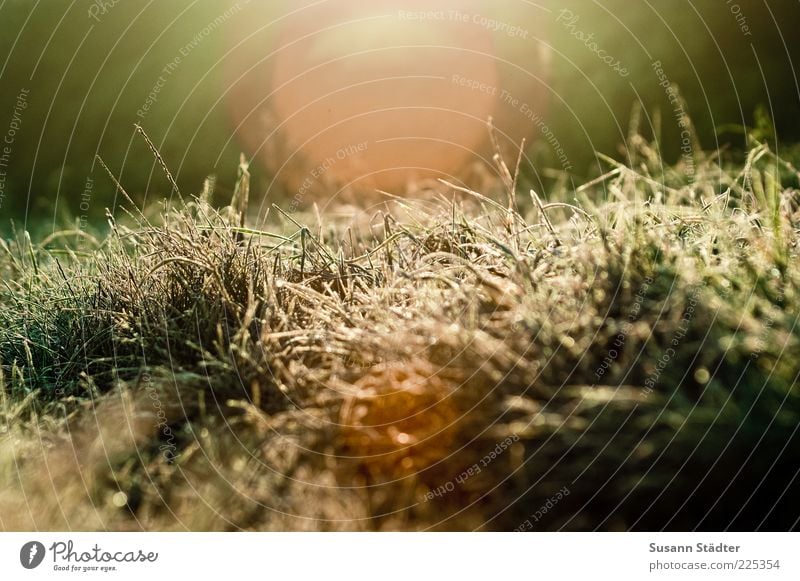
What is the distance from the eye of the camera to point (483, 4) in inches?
120

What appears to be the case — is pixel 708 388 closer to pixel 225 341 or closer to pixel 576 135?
pixel 225 341

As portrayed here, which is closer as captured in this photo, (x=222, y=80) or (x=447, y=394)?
(x=447, y=394)

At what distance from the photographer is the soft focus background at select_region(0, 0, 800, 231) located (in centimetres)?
428

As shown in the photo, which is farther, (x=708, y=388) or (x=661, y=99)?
(x=661, y=99)

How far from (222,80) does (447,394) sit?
4554mm

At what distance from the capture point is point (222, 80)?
5445mm

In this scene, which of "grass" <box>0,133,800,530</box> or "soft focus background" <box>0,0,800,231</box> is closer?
"grass" <box>0,133,800,530</box>

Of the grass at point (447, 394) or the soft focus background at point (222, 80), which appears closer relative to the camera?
the grass at point (447, 394)

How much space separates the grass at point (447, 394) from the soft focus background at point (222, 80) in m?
1.69

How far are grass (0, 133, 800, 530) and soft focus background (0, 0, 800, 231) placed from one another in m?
1.69

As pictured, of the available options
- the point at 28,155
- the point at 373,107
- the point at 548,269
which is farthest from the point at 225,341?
the point at 28,155

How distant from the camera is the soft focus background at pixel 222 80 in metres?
4.28

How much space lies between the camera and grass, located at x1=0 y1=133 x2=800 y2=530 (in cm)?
145
